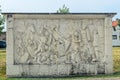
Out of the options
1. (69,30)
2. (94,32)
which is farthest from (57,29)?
(94,32)

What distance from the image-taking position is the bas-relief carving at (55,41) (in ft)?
66.0

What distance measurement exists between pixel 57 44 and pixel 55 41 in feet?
0.58

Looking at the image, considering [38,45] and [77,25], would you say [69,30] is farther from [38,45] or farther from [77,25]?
[38,45]

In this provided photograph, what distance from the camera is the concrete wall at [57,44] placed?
65.8 ft

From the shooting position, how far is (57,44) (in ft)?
Result: 66.0

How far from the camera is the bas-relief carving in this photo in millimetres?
20125

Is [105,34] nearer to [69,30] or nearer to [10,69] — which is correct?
[69,30]

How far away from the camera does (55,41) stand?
66.1 ft

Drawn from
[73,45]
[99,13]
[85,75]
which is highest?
[99,13]

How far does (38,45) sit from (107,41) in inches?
133

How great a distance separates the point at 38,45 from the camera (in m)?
20.2

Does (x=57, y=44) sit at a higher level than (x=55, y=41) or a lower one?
lower

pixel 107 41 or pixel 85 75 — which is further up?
pixel 107 41

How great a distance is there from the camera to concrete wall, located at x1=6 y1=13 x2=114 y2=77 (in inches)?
790
